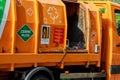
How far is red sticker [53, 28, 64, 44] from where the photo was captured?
919cm

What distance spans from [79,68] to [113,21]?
5.39 ft

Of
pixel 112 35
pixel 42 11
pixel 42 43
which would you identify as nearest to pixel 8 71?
pixel 42 43

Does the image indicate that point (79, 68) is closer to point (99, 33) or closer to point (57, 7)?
point (99, 33)

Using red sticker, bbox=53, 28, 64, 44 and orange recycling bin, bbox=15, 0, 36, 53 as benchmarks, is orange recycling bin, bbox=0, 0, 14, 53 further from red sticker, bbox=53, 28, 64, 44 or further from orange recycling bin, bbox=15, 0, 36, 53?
red sticker, bbox=53, 28, 64, 44

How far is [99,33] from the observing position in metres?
10.4

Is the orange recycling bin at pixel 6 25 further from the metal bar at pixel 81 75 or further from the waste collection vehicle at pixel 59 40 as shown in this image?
the metal bar at pixel 81 75

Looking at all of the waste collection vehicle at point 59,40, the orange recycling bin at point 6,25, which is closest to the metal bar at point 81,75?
the waste collection vehicle at point 59,40

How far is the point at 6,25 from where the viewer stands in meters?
8.14

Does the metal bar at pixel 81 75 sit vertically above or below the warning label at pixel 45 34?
below

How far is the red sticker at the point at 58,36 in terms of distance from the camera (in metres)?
9.19

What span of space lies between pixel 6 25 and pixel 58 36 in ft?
5.15

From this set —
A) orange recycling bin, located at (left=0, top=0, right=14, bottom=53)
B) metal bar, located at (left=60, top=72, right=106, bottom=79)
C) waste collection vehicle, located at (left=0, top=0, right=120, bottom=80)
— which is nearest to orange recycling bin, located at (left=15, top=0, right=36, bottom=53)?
waste collection vehicle, located at (left=0, top=0, right=120, bottom=80)

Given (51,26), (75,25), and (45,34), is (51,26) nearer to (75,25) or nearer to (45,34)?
(45,34)

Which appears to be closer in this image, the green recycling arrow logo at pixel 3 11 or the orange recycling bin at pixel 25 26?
the green recycling arrow logo at pixel 3 11
